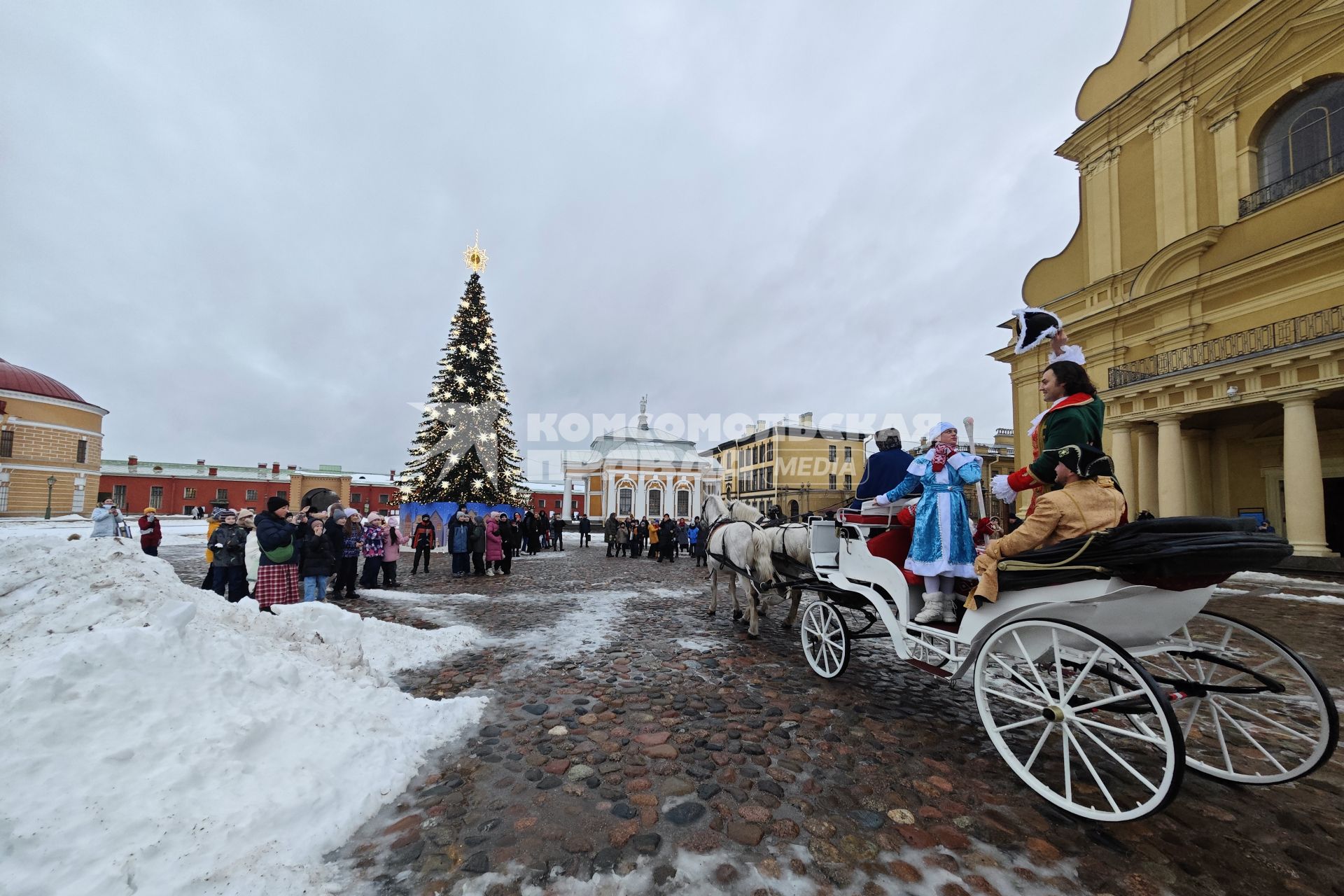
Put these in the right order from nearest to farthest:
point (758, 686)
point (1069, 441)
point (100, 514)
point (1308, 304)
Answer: point (1069, 441), point (758, 686), point (100, 514), point (1308, 304)

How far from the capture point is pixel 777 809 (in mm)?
2879

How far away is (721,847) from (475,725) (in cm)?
226

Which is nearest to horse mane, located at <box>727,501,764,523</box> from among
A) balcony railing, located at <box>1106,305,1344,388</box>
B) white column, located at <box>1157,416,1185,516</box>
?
white column, located at <box>1157,416,1185,516</box>

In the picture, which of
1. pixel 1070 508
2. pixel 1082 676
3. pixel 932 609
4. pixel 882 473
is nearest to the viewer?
pixel 1082 676

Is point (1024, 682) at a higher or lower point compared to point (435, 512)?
higher

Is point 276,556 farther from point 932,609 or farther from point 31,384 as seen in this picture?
point 31,384

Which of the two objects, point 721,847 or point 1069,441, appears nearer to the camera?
point 721,847

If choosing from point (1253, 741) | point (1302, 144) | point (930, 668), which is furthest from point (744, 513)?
point (1302, 144)

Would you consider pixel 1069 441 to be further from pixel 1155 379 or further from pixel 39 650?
pixel 1155 379

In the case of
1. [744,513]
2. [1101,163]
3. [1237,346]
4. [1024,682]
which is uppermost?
[1101,163]

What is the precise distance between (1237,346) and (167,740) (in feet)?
73.2

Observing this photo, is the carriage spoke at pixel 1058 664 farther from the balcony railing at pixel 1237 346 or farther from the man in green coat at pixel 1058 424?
the balcony railing at pixel 1237 346

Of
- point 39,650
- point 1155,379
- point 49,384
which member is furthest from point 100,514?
point 49,384

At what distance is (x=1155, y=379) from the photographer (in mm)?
15055
